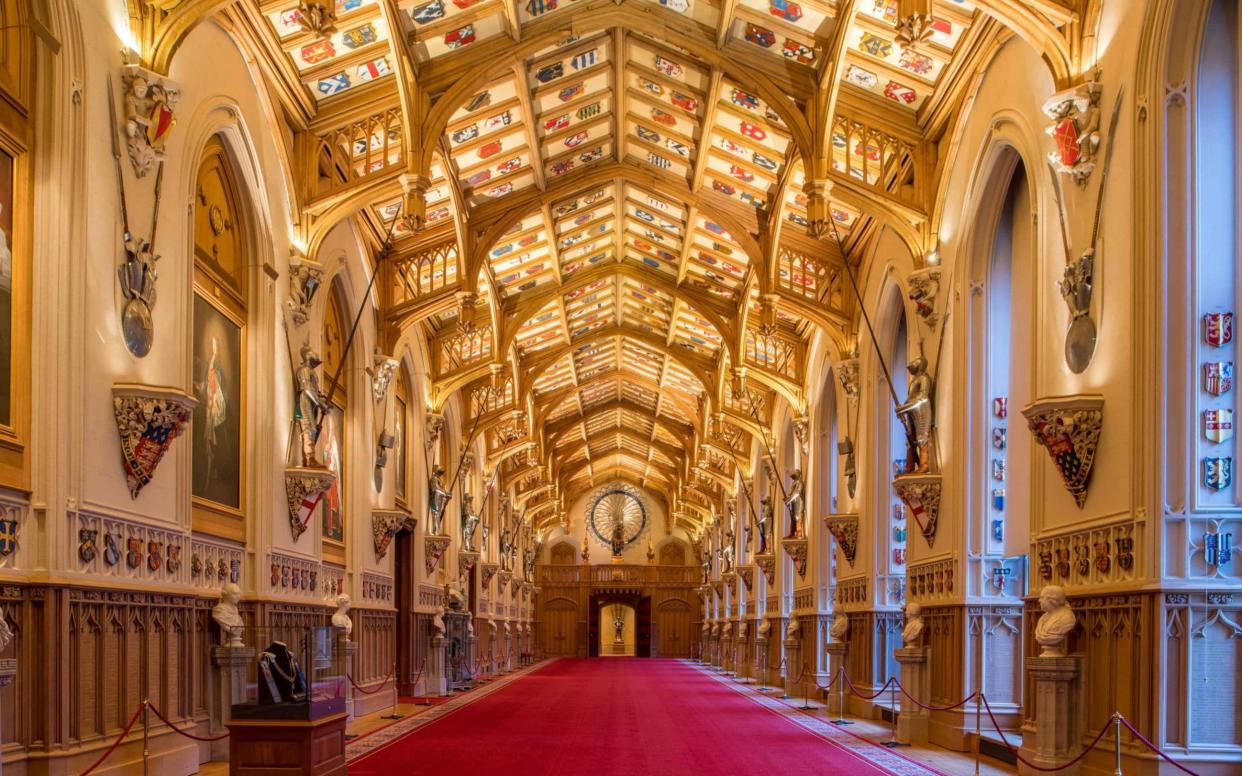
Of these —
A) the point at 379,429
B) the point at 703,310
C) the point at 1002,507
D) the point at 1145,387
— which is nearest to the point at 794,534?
the point at 703,310

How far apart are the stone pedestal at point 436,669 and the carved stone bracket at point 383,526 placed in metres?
4.94

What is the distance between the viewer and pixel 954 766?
43.2 feet

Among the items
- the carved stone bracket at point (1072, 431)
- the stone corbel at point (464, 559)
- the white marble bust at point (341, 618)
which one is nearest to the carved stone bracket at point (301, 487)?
the white marble bust at point (341, 618)

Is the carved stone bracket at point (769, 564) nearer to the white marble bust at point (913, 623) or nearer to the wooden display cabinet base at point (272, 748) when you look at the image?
the white marble bust at point (913, 623)

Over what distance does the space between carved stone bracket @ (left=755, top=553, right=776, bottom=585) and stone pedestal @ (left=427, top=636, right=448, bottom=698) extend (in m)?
8.88

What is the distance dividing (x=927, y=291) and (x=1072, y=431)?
5.85m

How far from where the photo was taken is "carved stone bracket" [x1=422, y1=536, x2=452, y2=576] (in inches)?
1037

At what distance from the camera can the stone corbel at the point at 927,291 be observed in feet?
53.7

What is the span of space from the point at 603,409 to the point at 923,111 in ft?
95.1

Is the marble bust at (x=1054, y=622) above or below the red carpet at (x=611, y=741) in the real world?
above

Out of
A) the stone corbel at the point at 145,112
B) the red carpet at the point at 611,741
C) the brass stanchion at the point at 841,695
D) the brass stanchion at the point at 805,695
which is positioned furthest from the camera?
the brass stanchion at the point at 805,695

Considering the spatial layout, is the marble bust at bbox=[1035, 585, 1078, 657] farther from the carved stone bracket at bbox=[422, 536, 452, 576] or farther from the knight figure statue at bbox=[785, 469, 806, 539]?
the carved stone bracket at bbox=[422, 536, 452, 576]

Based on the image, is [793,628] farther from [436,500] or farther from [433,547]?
[436,500]

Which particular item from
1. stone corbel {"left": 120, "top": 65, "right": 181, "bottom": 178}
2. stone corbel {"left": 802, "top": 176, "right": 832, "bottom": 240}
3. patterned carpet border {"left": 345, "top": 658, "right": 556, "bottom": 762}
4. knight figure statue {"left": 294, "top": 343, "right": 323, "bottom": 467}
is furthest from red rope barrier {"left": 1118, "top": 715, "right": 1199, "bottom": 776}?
knight figure statue {"left": 294, "top": 343, "right": 323, "bottom": 467}
